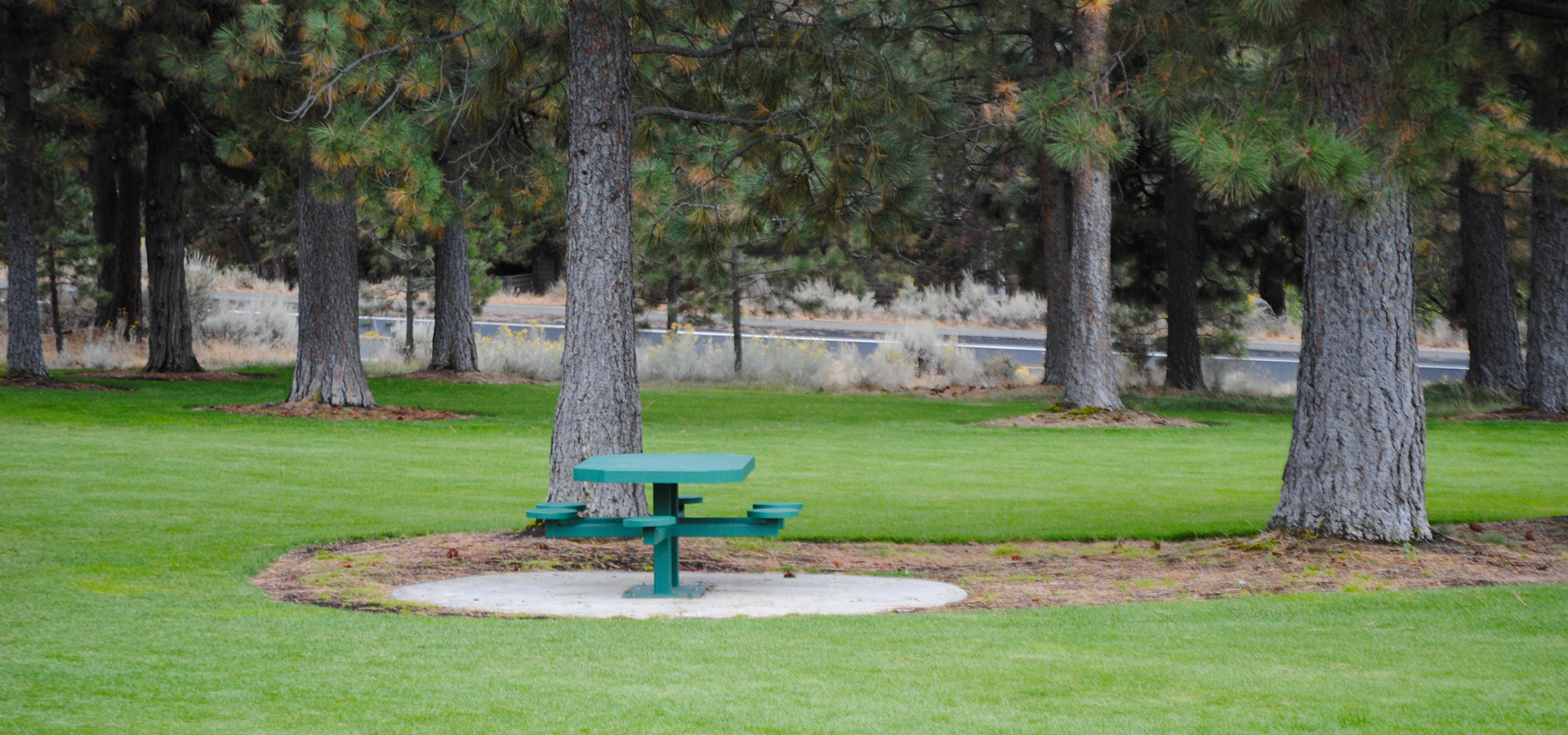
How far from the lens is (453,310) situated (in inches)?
951

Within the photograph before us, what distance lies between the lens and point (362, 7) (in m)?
11.3

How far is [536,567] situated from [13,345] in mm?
14901

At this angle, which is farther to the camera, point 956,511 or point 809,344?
point 809,344

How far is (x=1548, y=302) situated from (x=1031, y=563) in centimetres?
1309

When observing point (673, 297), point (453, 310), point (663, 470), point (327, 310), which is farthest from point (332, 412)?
point (663, 470)

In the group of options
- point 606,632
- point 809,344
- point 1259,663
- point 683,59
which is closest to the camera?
point 1259,663

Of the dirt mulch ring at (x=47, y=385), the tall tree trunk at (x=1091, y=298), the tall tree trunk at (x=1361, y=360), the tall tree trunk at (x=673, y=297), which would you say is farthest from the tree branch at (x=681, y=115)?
the tall tree trunk at (x=673, y=297)

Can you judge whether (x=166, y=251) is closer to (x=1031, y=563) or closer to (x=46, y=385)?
(x=46, y=385)

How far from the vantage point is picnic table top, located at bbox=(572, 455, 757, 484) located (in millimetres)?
6879

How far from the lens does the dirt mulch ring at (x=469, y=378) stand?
927 inches

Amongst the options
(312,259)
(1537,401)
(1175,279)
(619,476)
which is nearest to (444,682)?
(619,476)

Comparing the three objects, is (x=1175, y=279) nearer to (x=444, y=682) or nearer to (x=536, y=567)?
(x=536, y=567)

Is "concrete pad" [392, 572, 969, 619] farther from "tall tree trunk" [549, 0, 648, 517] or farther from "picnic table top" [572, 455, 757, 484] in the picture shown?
"tall tree trunk" [549, 0, 648, 517]

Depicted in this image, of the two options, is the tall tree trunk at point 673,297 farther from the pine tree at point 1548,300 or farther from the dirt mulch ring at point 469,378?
the pine tree at point 1548,300
